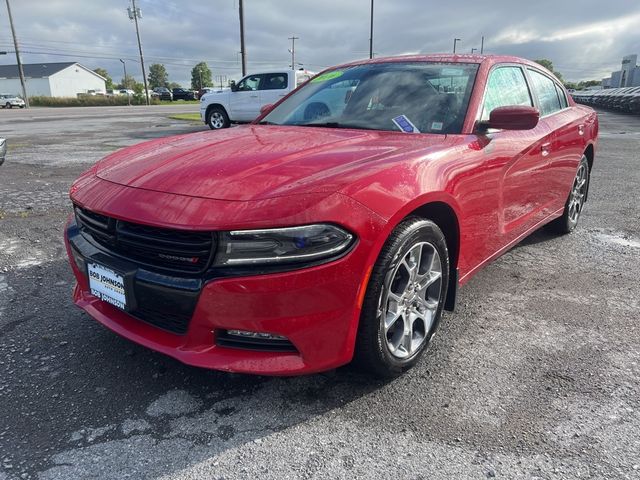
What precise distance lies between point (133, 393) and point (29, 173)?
22.5 feet

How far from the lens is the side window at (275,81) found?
581 inches

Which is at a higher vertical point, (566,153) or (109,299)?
(566,153)

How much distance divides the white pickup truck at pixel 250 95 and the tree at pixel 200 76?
88.2 m

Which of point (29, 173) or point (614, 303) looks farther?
point (29, 173)

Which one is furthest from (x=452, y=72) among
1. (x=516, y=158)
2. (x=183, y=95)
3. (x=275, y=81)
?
(x=183, y=95)

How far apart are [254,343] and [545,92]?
137 inches

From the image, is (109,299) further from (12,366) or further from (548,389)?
(548,389)

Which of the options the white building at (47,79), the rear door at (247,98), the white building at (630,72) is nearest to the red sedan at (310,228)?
the rear door at (247,98)

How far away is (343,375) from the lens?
2414mm

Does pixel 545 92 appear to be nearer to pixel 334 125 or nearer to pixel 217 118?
pixel 334 125

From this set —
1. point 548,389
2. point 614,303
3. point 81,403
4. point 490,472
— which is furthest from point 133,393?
point 614,303

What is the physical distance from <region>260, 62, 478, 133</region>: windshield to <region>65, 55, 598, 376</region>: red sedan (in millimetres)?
14

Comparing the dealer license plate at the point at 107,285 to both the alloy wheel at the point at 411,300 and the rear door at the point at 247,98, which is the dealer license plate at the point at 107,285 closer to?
the alloy wheel at the point at 411,300

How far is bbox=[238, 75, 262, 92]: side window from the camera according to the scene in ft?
49.2
